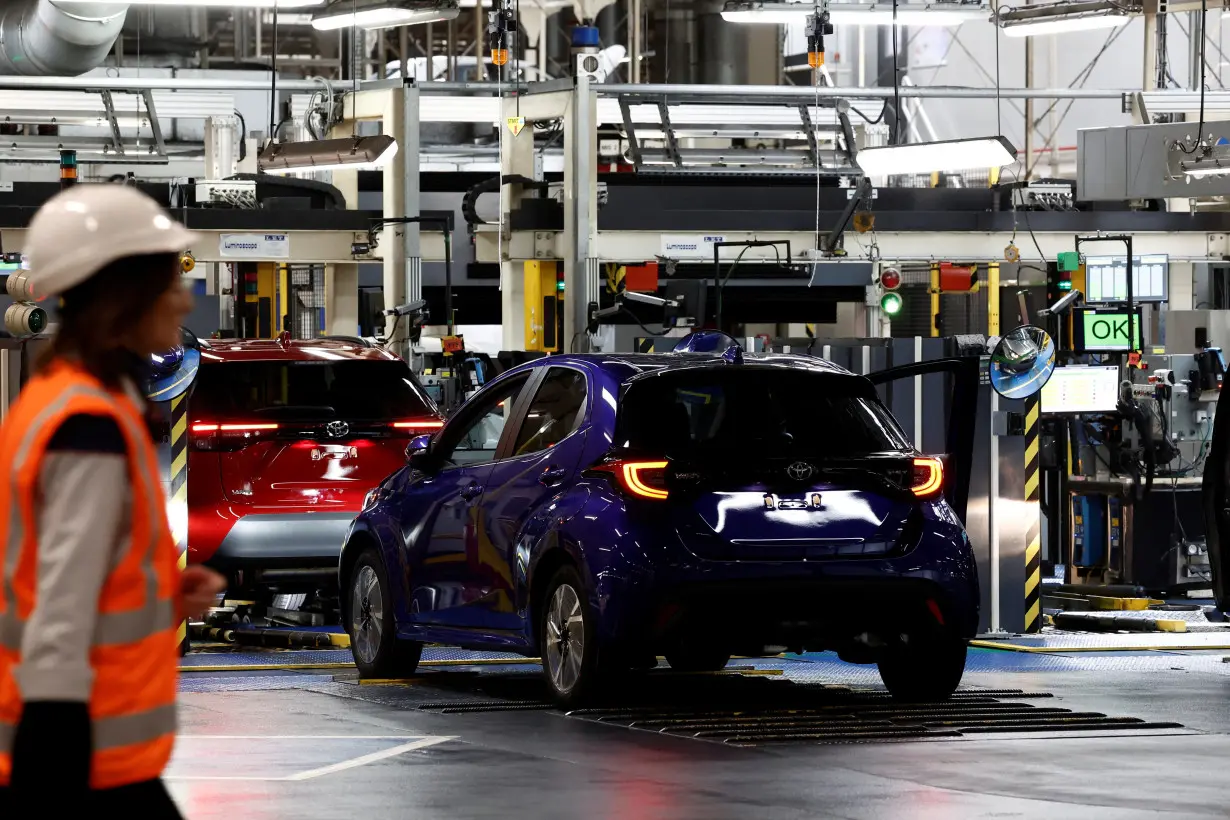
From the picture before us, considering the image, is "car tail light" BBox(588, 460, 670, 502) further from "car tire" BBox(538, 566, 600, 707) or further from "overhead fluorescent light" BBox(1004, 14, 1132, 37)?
"overhead fluorescent light" BBox(1004, 14, 1132, 37)

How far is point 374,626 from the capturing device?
1063cm

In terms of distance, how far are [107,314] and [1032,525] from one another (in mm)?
9796

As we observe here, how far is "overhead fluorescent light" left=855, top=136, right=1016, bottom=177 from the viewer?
19.1 m

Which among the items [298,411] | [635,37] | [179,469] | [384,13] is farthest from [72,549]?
[635,37]

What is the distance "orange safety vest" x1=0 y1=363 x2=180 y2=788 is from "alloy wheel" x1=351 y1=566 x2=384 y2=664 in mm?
7255

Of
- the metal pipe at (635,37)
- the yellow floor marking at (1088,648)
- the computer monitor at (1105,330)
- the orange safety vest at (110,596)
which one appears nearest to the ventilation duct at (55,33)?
the computer monitor at (1105,330)

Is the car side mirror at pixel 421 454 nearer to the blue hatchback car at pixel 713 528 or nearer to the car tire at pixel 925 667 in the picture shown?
the blue hatchback car at pixel 713 528

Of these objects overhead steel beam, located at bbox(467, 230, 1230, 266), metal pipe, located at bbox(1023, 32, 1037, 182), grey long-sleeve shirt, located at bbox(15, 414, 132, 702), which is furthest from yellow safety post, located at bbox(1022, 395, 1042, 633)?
metal pipe, located at bbox(1023, 32, 1037, 182)

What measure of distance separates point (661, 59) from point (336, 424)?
965 inches

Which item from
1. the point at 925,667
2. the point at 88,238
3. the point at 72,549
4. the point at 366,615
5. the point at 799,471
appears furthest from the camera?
the point at 366,615

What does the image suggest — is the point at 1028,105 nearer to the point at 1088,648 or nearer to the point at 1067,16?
the point at 1067,16

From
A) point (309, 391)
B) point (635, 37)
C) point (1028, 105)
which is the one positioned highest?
point (635, 37)

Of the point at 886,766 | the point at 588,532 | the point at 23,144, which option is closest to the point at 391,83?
the point at 23,144

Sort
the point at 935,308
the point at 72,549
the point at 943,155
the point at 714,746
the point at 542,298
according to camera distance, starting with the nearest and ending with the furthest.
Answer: the point at 72,549, the point at 714,746, the point at 943,155, the point at 542,298, the point at 935,308
